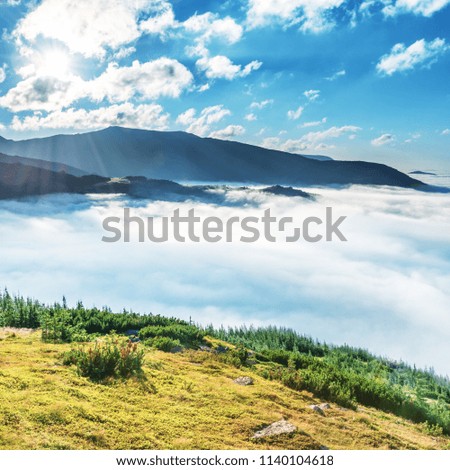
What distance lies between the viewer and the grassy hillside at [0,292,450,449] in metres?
7.37

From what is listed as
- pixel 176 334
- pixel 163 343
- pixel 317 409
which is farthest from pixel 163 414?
pixel 176 334

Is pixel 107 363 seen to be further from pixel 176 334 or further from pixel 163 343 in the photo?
pixel 176 334

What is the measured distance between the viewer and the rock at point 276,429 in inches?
313

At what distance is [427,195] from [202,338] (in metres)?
182

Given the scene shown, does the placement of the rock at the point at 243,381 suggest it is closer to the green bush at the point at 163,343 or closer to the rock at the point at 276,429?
the rock at the point at 276,429

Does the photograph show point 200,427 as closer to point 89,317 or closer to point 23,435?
point 23,435

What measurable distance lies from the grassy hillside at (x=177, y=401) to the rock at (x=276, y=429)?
0.35ft

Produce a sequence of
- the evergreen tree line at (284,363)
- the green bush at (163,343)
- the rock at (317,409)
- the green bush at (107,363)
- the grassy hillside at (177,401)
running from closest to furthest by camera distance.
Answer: the grassy hillside at (177,401)
the green bush at (107,363)
the rock at (317,409)
the evergreen tree line at (284,363)
the green bush at (163,343)

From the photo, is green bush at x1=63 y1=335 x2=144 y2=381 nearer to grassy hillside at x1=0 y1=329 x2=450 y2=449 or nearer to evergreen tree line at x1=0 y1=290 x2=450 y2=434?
grassy hillside at x1=0 y1=329 x2=450 y2=449

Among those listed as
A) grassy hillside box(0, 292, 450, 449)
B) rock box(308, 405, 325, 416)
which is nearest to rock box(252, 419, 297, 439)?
grassy hillside box(0, 292, 450, 449)

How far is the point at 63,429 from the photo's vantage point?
23.4ft

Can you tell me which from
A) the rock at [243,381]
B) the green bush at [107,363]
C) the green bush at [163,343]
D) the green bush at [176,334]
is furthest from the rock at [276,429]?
the green bush at [176,334]

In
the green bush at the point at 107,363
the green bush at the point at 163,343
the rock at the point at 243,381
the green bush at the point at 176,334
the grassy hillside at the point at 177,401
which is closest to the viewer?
the grassy hillside at the point at 177,401
